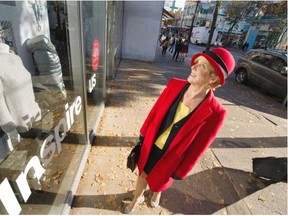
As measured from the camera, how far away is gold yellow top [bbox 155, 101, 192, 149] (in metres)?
1.90

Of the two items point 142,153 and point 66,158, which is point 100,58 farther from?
point 142,153

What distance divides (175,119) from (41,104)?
5.26ft

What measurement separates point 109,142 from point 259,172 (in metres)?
2.75

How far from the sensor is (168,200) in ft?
9.61

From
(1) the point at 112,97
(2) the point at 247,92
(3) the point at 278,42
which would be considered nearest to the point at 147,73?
(1) the point at 112,97

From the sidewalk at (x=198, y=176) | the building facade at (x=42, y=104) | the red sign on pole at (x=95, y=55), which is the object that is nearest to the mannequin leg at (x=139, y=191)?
the sidewalk at (x=198, y=176)

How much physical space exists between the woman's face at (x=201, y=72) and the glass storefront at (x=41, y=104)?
1.51 meters

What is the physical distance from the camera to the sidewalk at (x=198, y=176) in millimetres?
2832

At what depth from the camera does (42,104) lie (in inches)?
96.5

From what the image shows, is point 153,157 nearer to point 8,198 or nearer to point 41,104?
point 8,198

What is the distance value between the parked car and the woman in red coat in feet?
24.4

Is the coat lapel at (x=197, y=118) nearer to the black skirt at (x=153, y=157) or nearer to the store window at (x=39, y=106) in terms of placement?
the black skirt at (x=153, y=157)

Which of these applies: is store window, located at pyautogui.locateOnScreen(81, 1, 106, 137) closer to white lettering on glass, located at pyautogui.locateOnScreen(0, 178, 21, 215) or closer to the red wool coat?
the red wool coat

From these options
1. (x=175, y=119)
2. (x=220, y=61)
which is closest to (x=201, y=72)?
(x=220, y=61)
